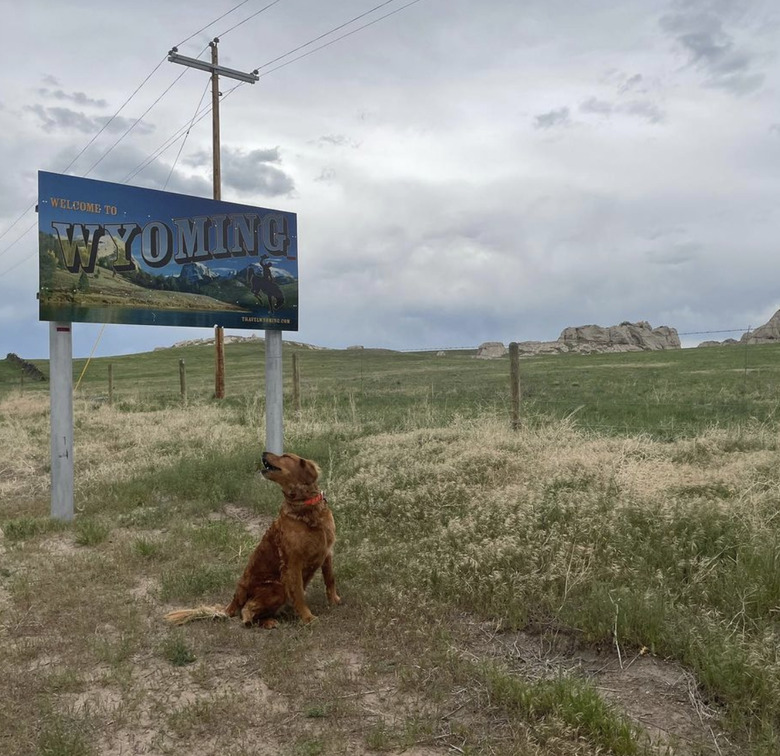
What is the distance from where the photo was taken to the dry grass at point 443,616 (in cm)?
332

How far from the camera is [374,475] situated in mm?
8578

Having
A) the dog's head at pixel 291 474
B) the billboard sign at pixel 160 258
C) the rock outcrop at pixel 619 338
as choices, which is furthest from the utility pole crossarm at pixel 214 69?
the rock outcrop at pixel 619 338

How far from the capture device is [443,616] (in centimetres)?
473

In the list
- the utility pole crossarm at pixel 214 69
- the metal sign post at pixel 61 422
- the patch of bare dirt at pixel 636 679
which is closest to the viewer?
the patch of bare dirt at pixel 636 679

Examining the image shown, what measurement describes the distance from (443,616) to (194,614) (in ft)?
6.10

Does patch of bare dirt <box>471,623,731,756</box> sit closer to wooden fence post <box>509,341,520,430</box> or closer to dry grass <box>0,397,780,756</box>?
dry grass <box>0,397,780,756</box>

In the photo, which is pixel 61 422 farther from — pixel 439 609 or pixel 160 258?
pixel 439 609

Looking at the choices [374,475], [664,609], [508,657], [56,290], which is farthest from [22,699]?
[56,290]

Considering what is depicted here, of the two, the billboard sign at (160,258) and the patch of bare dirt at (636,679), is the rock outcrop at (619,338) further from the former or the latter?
the patch of bare dirt at (636,679)

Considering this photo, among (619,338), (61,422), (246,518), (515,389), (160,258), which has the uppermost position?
(619,338)

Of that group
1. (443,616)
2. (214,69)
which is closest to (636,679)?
(443,616)

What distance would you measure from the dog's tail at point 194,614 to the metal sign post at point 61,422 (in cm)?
430

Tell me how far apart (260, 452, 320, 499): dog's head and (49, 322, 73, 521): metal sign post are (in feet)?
16.0

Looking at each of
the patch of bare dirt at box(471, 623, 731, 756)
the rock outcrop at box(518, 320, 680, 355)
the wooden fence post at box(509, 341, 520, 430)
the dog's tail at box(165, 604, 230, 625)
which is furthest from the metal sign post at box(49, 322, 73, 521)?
the rock outcrop at box(518, 320, 680, 355)
